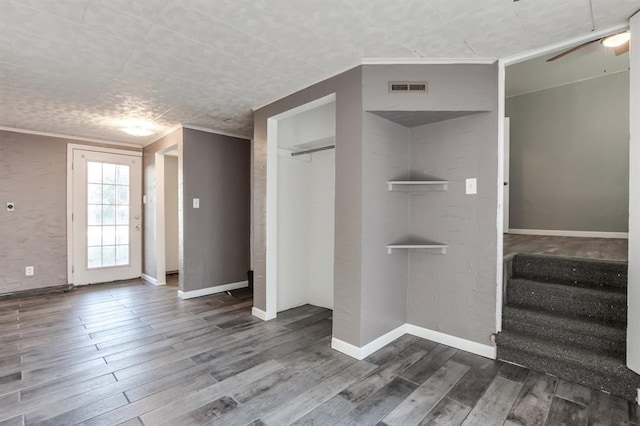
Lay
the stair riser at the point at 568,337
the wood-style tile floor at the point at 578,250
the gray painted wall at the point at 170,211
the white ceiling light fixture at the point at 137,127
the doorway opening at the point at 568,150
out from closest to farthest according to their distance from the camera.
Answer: the stair riser at the point at 568,337 → the wood-style tile floor at the point at 578,250 → the white ceiling light fixture at the point at 137,127 → the doorway opening at the point at 568,150 → the gray painted wall at the point at 170,211

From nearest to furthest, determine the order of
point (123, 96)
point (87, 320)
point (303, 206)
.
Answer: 1. point (123, 96)
2. point (87, 320)
3. point (303, 206)

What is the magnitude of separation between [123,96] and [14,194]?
9.29ft

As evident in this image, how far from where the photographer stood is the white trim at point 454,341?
259cm

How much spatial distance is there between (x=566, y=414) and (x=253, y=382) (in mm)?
1968

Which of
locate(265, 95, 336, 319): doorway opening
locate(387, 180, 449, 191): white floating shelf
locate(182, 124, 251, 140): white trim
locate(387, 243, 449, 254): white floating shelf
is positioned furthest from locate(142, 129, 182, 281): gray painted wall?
locate(387, 243, 449, 254): white floating shelf

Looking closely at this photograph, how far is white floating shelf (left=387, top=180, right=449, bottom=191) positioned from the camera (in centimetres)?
278

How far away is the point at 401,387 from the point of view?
2.16m

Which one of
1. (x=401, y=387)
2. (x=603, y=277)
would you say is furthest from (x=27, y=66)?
(x=603, y=277)

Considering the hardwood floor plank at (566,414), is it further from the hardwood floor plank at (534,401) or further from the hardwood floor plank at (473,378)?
the hardwood floor plank at (473,378)

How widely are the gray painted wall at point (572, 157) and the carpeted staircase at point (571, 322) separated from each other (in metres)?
2.67

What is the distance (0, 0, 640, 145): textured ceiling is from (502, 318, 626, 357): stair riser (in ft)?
7.13

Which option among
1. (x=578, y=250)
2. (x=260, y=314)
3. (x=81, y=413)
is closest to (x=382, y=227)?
(x=260, y=314)

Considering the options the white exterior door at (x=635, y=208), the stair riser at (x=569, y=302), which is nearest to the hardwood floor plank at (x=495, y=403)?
the white exterior door at (x=635, y=208)

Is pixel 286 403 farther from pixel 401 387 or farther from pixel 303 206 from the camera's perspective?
pixel 303 206
